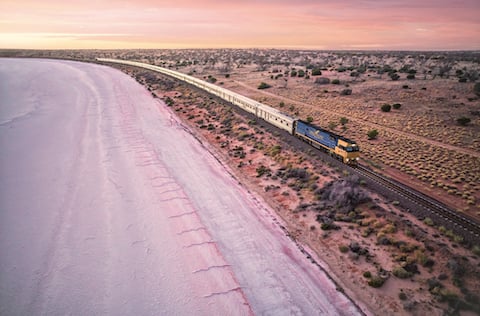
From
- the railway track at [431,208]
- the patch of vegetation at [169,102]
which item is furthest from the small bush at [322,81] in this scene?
the railway track at [431,208]

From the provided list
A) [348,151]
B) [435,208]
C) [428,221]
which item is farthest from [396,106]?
[428,221]

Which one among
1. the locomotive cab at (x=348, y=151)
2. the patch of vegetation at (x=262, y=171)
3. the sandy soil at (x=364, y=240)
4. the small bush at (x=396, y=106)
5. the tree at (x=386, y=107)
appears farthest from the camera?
the small bush at (x=396, y=106)

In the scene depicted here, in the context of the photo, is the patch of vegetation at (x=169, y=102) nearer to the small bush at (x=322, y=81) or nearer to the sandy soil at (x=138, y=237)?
the sandy soil at (x=138, y=237)

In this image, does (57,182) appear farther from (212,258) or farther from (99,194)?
(212,258)

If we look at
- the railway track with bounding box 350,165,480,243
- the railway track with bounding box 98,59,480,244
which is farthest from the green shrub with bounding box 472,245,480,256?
the railway track with bounding box 350,165,480,243

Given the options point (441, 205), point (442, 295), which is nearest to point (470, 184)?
point (441, 205)

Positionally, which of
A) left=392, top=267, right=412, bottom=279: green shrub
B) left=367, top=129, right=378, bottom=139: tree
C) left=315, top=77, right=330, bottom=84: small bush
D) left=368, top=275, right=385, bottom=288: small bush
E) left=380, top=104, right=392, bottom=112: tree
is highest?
left=315, top=77, right=330, bottom=84: small bush

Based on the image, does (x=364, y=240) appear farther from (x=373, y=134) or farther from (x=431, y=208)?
(x=373, y=134)

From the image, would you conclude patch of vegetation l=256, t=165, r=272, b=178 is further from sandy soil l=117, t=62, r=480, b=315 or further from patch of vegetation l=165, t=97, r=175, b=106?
patch of vegetation l=165, t=97, r=175, b=106
